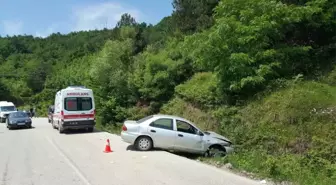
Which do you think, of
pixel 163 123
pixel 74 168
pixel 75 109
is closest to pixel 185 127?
pixel 163 123

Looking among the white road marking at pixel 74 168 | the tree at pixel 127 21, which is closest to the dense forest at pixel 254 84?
the white road marking at pixel 74 168

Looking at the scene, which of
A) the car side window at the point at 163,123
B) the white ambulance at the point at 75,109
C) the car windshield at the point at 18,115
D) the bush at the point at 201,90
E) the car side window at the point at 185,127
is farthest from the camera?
the car windshield at the point at 18,115

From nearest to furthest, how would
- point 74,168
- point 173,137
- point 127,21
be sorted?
point 74,168 < point 173,137 < point 127,21

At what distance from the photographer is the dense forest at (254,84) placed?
548 inches

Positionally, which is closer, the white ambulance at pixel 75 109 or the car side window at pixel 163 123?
the car side window at pixel 163 123

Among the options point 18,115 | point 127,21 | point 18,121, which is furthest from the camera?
point 127,21

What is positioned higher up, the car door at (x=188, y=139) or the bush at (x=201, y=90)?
the bush at (x=201, y=90)

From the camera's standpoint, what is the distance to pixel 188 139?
15477 millimetres

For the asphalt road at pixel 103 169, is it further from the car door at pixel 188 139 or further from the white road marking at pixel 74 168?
the car door at pixel 188 139

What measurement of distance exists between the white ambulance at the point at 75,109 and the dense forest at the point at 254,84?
12.5ft

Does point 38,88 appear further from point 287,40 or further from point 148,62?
point 287,40

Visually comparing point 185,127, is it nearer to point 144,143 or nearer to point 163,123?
point 163,123

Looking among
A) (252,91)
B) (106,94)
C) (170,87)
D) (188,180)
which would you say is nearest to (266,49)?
(252,91)

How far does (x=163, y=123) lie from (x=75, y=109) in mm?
10833
